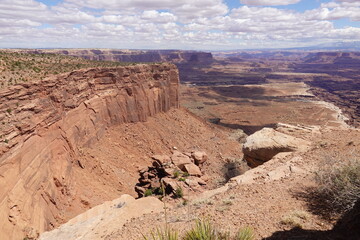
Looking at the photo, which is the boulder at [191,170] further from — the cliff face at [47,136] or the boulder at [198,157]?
the cliff face at [47,136]

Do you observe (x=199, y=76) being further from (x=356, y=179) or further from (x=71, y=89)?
(x=356, y=179)

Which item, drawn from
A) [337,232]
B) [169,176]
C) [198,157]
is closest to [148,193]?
[169,176]

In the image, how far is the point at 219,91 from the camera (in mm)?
119438

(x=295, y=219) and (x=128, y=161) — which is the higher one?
(x=295, y=219)

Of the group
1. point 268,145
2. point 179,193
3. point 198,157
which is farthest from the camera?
point 198,157

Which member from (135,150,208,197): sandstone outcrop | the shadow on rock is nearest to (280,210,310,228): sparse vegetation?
the shadow on rock

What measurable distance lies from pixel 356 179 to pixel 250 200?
12.4ft

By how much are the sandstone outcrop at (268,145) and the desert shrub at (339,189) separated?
257 inches

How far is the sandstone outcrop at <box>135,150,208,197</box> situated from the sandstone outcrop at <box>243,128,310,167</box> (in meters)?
6.26

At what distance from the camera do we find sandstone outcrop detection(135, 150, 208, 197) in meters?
21.9

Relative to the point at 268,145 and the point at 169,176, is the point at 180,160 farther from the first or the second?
the point at 268,145

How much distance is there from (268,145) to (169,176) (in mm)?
9902

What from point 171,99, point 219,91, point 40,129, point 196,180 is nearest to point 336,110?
point 219,91

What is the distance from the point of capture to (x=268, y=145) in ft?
58.5
